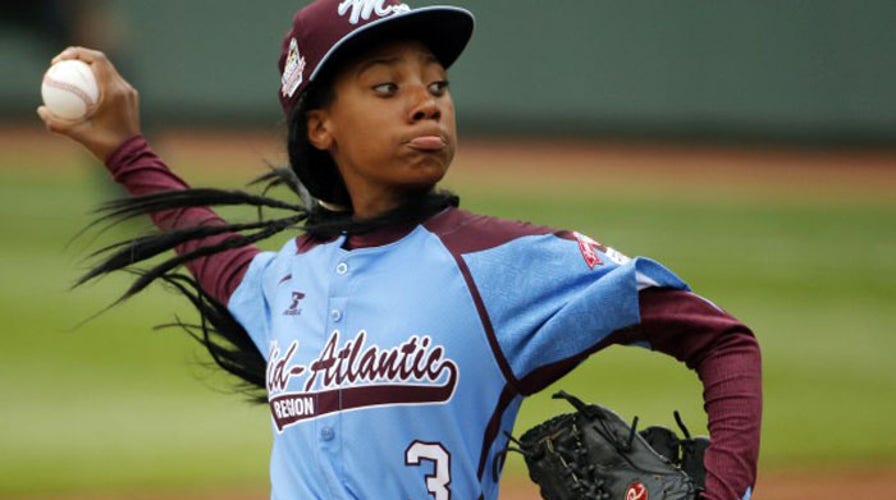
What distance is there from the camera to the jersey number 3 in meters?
Answer: 2.60

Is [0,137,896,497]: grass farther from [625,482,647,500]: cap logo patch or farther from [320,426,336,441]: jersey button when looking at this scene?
[625,482,647,500]: cap logo patch

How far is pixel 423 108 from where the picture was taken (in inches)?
104

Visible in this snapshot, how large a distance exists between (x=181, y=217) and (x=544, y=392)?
5.68 metres

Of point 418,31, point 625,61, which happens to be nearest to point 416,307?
point 418,31

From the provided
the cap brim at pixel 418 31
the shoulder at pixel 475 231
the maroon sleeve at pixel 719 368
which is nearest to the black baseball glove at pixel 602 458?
the maroon sleeve at pixel 719 368

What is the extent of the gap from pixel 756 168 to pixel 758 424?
48.4 feet

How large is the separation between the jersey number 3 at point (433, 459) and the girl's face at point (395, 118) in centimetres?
47

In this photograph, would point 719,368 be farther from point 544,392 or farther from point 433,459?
point 544,392

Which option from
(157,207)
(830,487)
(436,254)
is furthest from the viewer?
(830,487)

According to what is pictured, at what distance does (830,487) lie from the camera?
713 cm

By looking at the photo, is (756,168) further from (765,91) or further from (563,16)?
(563,16)

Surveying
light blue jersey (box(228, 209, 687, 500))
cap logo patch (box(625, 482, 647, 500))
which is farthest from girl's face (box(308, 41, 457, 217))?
cap logo patch (box(625, 482, 647, 500))

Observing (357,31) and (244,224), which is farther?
(244,224)

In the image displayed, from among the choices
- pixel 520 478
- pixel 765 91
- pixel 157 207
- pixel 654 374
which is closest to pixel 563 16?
pixel 765 91
